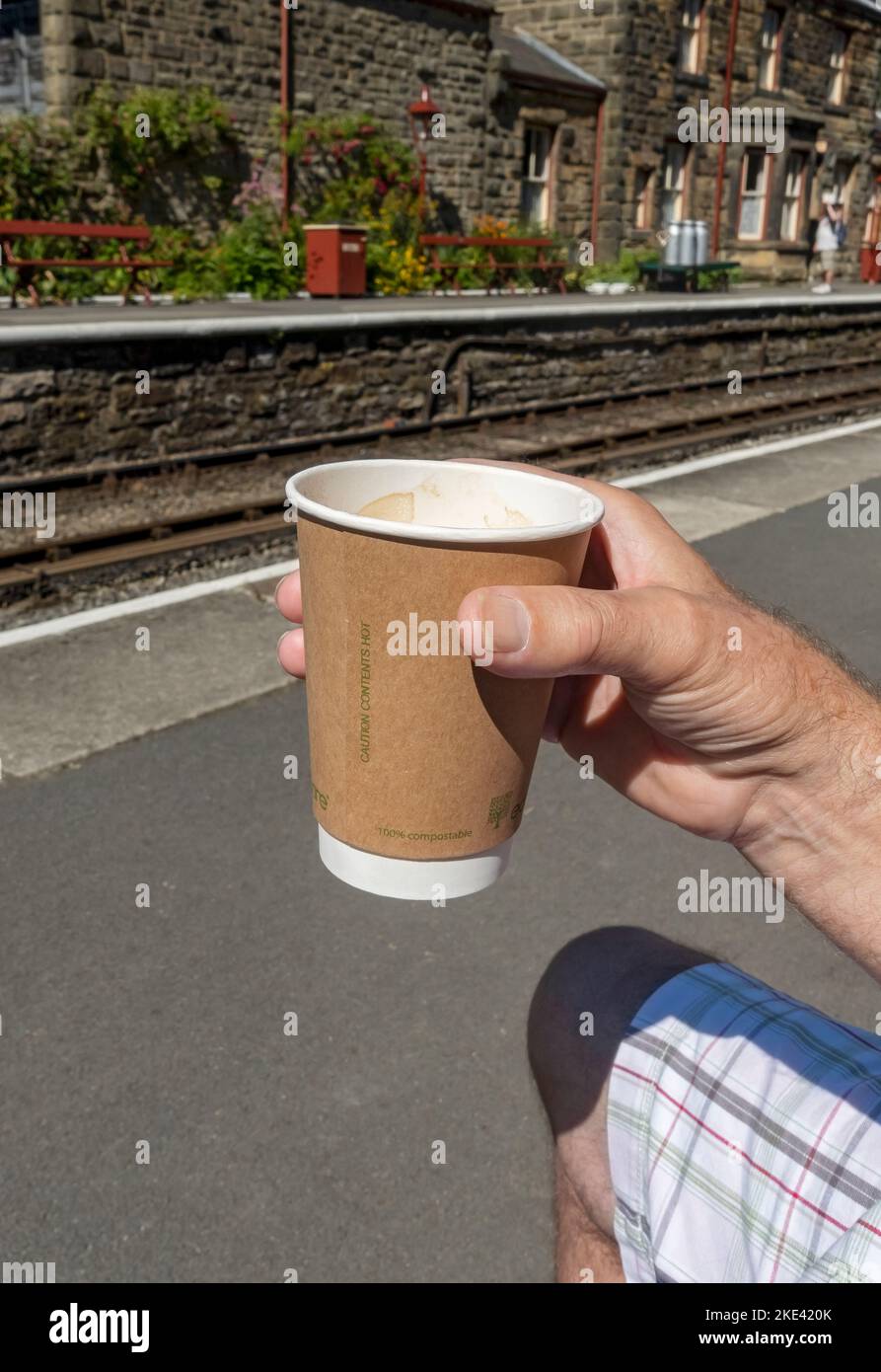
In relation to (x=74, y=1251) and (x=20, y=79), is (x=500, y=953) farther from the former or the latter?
(x=20, y=79)

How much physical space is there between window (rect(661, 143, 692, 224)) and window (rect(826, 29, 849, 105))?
7484 mm

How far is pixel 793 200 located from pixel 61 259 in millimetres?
22594

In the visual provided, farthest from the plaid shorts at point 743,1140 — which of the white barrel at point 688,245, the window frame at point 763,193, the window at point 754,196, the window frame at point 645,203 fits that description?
the window at point 754,196

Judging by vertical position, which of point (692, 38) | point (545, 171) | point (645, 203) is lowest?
point (645, 203)

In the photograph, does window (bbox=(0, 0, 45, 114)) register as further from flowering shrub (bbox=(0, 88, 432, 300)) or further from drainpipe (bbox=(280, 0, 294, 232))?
drainpipe (bbox=(280, 0, 294, 232))

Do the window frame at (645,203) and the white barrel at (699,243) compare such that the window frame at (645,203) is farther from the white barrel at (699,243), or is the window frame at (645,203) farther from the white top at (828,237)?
the white top at (828,237)

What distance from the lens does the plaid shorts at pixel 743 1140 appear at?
1668mm

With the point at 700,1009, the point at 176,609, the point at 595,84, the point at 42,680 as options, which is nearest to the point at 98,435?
the point at 176,609

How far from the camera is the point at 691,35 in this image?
27.5m

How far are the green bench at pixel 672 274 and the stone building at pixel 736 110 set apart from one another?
173 cm

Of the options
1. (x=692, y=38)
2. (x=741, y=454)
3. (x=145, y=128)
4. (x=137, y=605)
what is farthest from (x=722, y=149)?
(x=137, y=605)

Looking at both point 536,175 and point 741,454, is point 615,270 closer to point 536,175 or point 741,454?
point 536,175

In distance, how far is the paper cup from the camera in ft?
4.47

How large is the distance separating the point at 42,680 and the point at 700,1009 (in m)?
4.70
